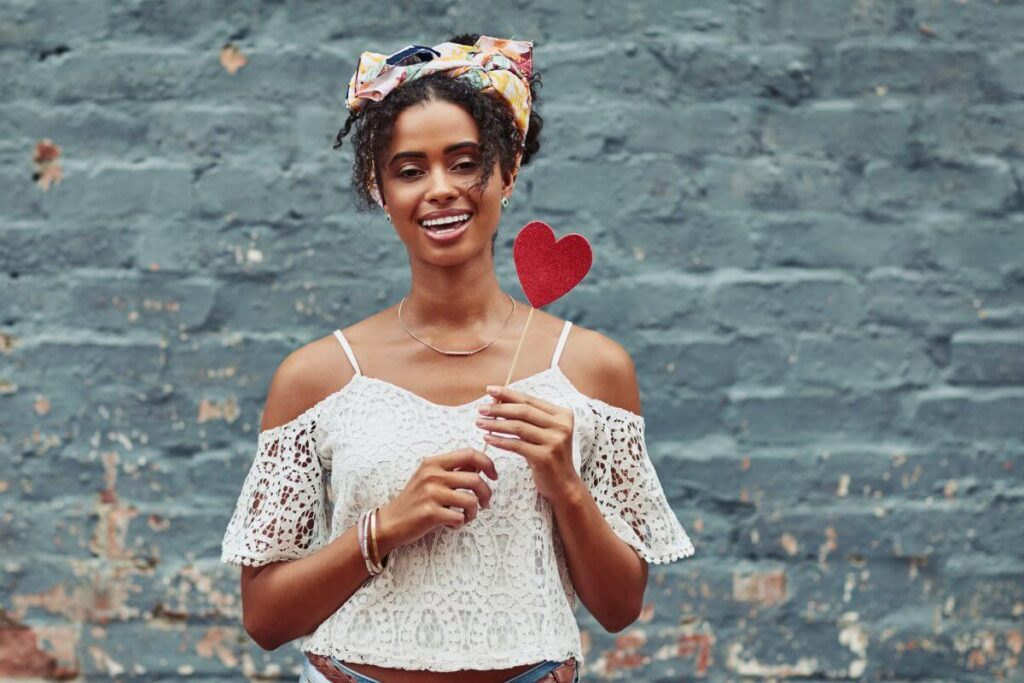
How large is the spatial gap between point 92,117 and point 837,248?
192 centimetres

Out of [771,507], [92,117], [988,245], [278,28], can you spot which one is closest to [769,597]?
[771,507]

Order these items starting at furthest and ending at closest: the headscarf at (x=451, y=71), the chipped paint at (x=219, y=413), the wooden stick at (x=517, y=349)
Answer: the chipped paint at (x=219, y=413)
the headscarf at (x=451, y=71)
the wooden stick at (x=517, y=349)

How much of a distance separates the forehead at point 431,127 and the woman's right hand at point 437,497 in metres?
0.49

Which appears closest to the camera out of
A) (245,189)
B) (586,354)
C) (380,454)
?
(380,454)

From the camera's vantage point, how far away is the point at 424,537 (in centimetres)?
191

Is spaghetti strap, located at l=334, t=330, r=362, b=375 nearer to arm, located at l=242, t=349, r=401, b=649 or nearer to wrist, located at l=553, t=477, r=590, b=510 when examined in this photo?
arm, located at l=242, t=349, r=401, b=649

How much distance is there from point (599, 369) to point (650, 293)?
111cm

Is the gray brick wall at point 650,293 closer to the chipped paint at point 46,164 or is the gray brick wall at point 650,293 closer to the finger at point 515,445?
the chipped paint at point 46,164

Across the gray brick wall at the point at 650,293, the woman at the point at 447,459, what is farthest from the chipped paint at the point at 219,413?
the woman at the point at 447,459

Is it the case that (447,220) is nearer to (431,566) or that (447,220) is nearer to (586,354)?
(586,354)

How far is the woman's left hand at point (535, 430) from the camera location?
70.3 inches

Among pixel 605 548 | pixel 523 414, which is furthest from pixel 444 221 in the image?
pixel 605 548

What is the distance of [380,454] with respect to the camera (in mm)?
1894

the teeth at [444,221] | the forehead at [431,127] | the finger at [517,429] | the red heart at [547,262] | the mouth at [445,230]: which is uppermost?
the forehead at [431,127]
